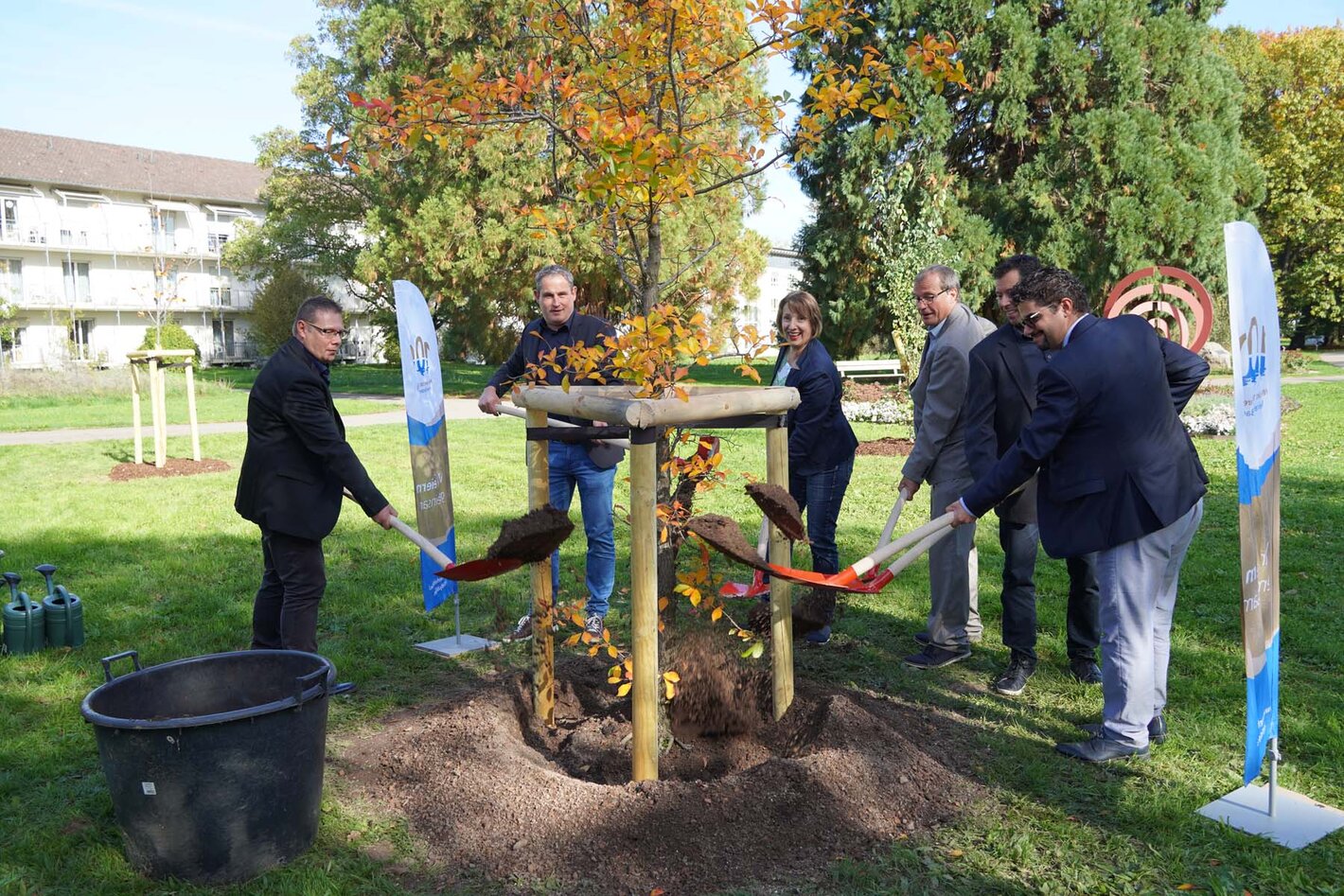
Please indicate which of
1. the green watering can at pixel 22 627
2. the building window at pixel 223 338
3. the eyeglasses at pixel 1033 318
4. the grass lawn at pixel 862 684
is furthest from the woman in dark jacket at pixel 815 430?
the building window at pixel 223 338

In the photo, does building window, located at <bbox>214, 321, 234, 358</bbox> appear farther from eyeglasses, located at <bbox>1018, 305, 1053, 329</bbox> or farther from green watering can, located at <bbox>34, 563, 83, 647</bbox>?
eyeglasses, located at <bbox>1018, 305, 1053, 329</bbox>

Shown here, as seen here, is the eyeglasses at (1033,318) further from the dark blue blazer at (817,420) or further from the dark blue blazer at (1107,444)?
the dark blue blazer at (817,420)

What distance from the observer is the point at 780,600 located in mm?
4094

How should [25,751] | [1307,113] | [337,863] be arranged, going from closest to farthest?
[337,863] → [25,751] → [1307,113]

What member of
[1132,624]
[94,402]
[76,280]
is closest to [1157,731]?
[1132,624]

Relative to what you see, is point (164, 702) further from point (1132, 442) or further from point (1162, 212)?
point (1162, 212)

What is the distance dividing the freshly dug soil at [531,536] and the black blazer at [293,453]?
0.88m

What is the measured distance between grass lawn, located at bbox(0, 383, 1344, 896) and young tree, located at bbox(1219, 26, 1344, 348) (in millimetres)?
28022

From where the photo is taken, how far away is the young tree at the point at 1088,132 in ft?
65.4

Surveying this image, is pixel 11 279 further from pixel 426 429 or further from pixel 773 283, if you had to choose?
pixel 426 429

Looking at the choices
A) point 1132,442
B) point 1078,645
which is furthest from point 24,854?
point 1078,645

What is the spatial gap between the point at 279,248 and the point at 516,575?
35032 millimetres

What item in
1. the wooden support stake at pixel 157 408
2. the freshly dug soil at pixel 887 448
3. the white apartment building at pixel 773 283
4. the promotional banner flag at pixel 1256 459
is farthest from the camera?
the white apartment building at pixel 773 283

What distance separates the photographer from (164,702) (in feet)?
11.3
